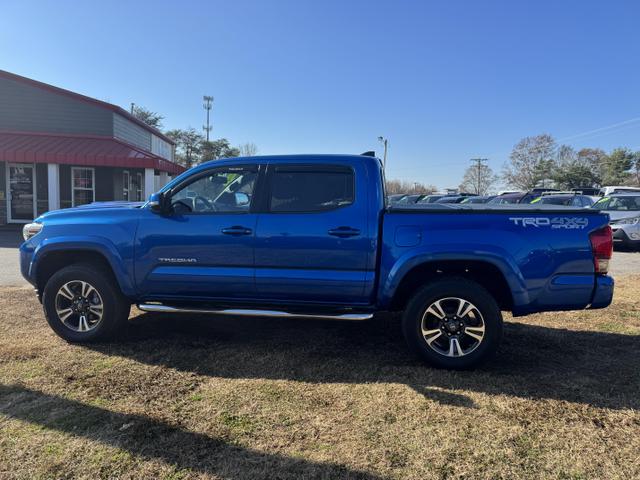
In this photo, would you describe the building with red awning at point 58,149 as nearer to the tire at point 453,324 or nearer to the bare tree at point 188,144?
the tire at point 453,324

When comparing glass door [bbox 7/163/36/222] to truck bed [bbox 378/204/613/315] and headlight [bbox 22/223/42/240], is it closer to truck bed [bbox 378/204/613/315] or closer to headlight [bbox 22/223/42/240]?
headlight [bbox 22/223/42/240]

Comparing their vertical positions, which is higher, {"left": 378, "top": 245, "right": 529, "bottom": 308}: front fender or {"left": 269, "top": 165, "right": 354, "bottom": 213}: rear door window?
{"left": 269, "top": 165, "right": 354, "bottom": 213}: rear door window

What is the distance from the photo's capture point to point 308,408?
3.36m

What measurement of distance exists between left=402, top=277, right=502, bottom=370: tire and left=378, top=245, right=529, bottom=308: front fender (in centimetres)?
21

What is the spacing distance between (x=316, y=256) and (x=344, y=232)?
341 mm

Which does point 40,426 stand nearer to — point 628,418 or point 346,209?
point 346,209

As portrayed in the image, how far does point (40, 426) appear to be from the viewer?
308 centimetres

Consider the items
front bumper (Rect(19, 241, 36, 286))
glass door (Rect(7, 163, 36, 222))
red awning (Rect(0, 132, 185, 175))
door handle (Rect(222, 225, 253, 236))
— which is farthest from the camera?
glass door (Rect(7, 163, 36, 222))

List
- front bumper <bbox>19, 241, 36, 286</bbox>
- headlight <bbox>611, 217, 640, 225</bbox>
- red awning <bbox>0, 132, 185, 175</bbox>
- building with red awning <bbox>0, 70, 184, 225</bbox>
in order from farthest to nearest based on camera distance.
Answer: building with red awning <bbox>0, 70, 184, 225</bbox> < red awning <bbox>0, 132, 185, 175</bbox> < headlight <bbox>611, 217, 640, 225</bbox> < front bumper <bbox>19, 241, 36, 286</bbox>

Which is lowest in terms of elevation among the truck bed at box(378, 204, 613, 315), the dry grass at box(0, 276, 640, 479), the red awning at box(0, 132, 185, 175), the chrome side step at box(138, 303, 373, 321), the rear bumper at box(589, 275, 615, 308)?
the dry grass at box(0, 276, 640, 479)

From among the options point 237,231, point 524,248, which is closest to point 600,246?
point 524,248

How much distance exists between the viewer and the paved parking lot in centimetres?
811

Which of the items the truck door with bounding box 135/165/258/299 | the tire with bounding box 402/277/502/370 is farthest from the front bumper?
the tire with bounding box 402/277/502/370

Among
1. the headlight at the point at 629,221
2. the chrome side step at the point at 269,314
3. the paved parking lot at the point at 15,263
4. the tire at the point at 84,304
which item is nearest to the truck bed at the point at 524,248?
the chrome side step at the point at 269,314
